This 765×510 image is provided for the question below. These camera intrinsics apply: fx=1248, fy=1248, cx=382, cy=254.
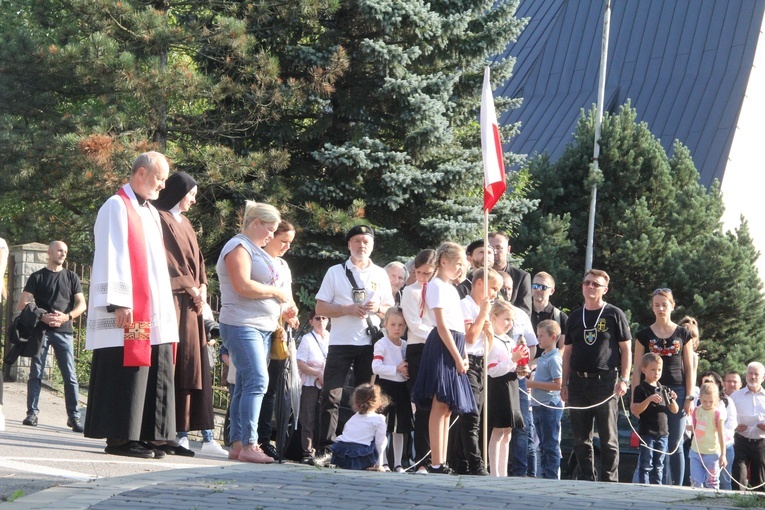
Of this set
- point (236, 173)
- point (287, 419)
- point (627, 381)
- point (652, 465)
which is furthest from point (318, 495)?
point (236, 173)

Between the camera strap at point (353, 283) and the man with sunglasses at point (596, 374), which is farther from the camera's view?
the man with sunglasses at point (596, 374)

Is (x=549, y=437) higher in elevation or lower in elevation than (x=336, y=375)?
lower

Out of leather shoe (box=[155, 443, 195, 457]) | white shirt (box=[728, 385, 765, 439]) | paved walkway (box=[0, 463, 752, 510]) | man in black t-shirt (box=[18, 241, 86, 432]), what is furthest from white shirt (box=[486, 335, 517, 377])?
white shirt (box=[728, 385, 765, 439])

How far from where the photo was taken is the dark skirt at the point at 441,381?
29.9 ft

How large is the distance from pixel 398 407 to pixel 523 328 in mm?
1422

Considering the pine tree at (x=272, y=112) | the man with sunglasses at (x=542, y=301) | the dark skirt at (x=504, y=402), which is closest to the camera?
the dark skirt at (x=504, y=402)

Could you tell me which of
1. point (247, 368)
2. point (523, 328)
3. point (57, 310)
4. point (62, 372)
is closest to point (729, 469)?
point (523, 328)

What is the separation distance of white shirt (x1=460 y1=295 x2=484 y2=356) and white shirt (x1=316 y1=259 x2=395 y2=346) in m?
0.64

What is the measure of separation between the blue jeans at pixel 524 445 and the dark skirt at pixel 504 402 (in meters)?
0.38

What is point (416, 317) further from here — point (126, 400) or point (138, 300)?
point (126, 400)

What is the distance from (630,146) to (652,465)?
23122 mm

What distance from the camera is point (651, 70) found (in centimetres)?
3994

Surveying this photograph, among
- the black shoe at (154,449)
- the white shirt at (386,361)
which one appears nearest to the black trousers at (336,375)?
the white shirt at (386,361)

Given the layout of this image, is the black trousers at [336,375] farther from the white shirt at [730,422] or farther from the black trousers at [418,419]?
the white shirt at [730,422]
